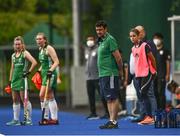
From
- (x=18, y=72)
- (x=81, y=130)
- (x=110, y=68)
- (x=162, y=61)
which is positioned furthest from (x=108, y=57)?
(x=162, y=61)

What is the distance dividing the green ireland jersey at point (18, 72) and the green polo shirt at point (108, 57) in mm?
2122

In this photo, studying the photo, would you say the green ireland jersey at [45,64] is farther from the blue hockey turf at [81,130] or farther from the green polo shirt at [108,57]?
the green polo shirt at [108,57]

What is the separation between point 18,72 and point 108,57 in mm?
2355

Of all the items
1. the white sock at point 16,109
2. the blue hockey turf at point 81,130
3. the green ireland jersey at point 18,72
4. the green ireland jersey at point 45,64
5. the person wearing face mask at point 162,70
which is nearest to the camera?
the blue hockey turf at point 81,130

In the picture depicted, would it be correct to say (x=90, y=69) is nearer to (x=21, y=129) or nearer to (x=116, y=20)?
(x=21, y=129)

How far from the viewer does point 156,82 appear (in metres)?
20.2

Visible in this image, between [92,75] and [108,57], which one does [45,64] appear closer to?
[108,57]

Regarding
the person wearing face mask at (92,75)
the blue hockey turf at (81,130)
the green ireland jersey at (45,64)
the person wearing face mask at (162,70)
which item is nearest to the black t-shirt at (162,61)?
the person wearing face mask at (162,70)

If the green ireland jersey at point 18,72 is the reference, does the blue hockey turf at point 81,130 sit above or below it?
below

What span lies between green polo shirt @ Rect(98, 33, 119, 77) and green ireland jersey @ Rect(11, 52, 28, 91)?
212cm

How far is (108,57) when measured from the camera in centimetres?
1692

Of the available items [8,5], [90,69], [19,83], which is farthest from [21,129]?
[8,5]

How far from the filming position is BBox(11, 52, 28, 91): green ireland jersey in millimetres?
18328

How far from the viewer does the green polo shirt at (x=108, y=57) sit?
16.9 metres
